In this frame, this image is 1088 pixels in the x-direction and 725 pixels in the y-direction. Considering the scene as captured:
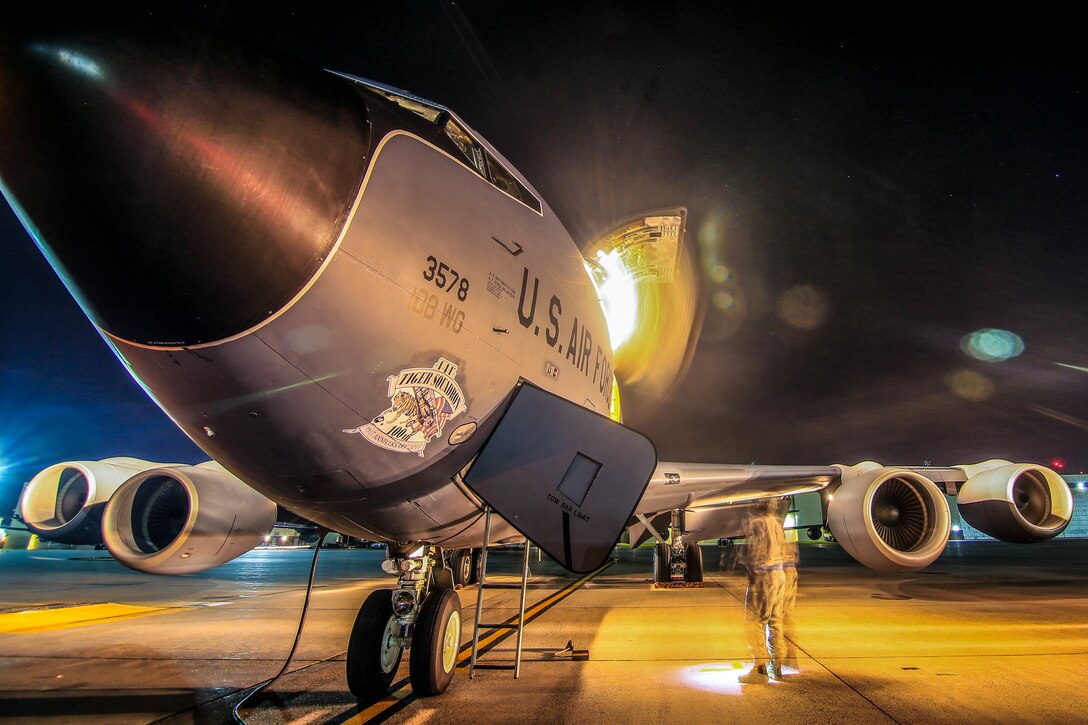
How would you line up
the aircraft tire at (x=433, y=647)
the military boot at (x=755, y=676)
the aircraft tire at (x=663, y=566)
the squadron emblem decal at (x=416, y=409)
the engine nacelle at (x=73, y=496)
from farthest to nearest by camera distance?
the aircraft tire at (x=663, y=566), the engine nacelle at (x=73, y=496), the military boot at (x=755, y=676), the aircraft tire at (x=433, y=647), the squadron emblem decal at (x=416, y=409)

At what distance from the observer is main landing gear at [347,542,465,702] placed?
4.43 metres

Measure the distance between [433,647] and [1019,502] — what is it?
9.54 m

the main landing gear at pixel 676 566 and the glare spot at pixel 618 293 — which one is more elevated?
the glare spot at pixel 618 293

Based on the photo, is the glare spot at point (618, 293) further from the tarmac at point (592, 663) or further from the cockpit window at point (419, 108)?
the cockpit window at point (419, 108)

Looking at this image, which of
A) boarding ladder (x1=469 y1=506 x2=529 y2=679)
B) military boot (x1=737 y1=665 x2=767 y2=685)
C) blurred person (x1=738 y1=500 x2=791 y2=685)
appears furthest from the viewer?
blurred person (x1=738 y1=500 x2=791 y2=685)

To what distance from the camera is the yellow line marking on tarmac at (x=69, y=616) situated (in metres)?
8.02

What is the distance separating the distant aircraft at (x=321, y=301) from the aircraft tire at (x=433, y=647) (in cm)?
2

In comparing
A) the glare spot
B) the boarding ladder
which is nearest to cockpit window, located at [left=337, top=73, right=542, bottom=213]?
the boarding ladder

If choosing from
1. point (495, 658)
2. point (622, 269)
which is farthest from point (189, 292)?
point (622, 269)

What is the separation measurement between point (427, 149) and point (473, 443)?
167 cm

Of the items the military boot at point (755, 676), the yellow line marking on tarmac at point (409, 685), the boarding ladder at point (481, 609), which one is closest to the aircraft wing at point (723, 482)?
the yellow line marking on tarmac at point (409, 685)

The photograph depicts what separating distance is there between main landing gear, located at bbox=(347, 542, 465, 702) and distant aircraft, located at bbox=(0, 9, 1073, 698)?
0.02m

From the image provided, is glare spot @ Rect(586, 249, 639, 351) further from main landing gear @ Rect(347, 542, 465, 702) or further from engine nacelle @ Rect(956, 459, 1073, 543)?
main landing gear @ Rect(347, 542, 465, 702)

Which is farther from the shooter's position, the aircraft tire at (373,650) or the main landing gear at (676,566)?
the main landing gear at (676,566)
